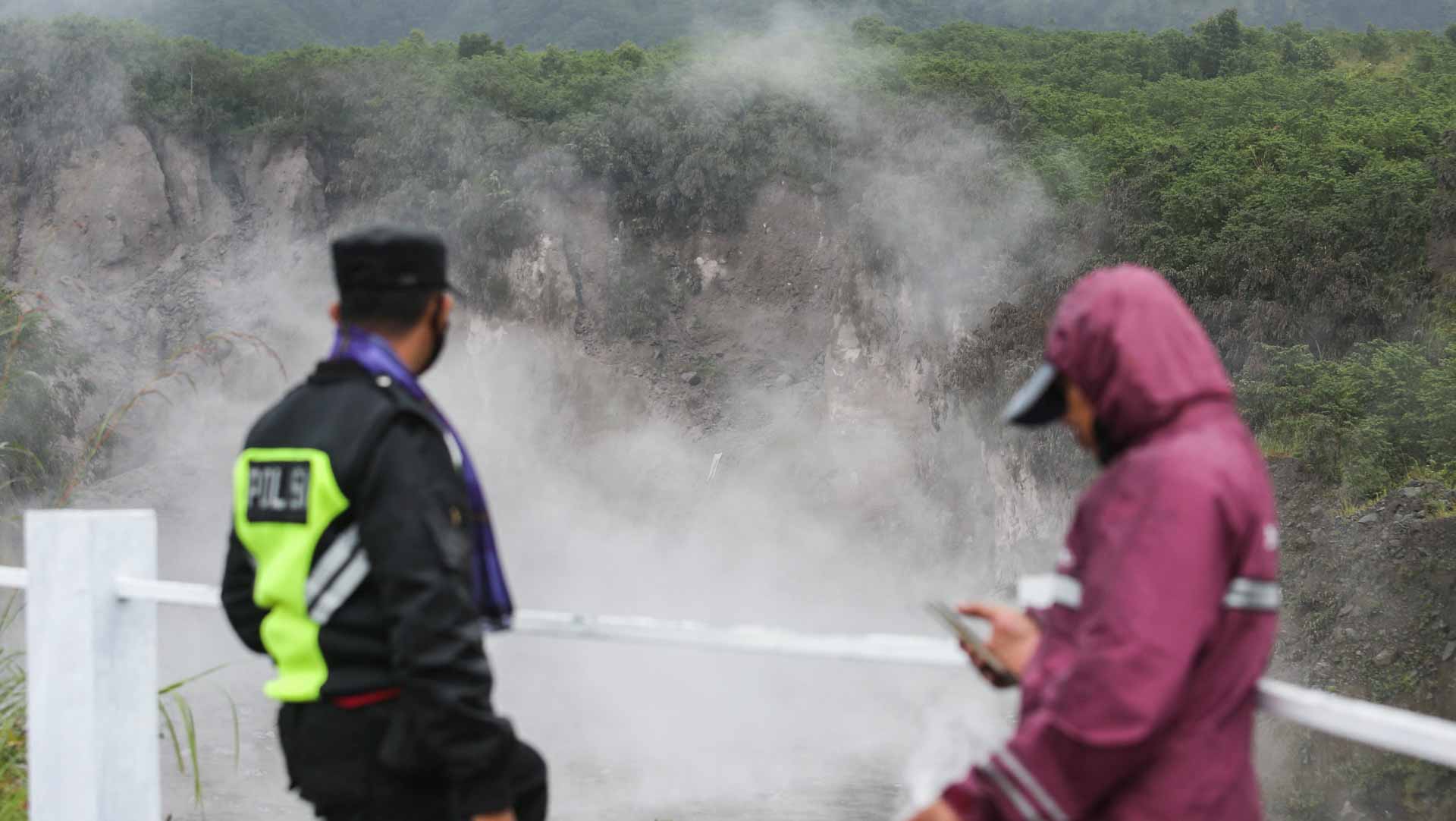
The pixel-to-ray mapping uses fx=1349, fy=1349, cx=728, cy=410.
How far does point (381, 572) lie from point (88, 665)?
134cm

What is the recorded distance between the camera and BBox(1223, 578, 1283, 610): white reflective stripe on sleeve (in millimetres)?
1343

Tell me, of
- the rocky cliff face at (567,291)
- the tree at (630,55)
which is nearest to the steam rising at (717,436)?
the rocky cliff face at (567,291)

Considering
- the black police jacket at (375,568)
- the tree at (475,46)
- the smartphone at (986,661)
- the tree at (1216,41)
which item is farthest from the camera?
the tree at (475,46)

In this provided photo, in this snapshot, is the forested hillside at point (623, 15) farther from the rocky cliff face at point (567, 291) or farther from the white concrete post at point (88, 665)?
the white concrete post at point (88, 665)

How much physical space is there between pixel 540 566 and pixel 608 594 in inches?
70.4

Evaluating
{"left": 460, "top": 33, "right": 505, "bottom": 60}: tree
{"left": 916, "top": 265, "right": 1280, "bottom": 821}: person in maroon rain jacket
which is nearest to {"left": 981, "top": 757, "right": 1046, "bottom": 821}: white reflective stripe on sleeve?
{"left": 916, "top": 265, "right": 1280, "bottom": 821}: person in maroon rain jacket

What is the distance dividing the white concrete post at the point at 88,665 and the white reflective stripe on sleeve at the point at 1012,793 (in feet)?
6.35

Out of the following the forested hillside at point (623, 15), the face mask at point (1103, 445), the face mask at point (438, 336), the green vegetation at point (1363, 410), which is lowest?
the green vegetation at point (1363, 410)

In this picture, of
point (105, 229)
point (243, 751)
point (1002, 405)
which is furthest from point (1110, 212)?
point (105, 229)

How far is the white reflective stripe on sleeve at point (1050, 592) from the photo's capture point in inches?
56.8

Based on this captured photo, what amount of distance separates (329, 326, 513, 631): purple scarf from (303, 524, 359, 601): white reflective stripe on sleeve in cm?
17

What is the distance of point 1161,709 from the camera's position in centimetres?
128

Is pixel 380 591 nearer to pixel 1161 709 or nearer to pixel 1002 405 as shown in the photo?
pixel 1161 709

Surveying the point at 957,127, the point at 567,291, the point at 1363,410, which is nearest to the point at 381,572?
the point at 1363,410
